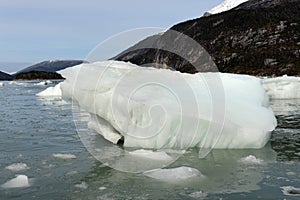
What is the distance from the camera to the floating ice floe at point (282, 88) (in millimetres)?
20953

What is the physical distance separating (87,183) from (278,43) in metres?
74.7

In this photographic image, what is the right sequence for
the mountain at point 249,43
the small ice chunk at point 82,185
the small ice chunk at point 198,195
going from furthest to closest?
1. the mountain at point 249,43
2. the small ice chunk at point 82,185
3. the small ice chunk at point 198,195

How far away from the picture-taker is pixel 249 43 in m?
79.8

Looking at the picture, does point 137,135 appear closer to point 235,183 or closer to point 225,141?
point 225,141

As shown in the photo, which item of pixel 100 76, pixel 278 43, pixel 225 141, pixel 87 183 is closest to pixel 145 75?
pixel 100 76

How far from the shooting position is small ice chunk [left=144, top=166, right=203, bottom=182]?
5031 mm

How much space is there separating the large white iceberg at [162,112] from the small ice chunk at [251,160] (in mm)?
857

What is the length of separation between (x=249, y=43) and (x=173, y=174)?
258ft

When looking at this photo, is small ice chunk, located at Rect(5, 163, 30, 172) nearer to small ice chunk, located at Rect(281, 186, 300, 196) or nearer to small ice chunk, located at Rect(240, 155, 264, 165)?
small ice chunk, located at Rect(240, 155, 264, 165)

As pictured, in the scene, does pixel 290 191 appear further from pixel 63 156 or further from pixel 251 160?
pixel 63 156

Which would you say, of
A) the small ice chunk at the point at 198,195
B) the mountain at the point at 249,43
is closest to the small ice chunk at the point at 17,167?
the small ice chunk at the point at 198,195

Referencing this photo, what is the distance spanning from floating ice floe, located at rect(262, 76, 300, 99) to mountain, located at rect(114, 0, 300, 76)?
128ft

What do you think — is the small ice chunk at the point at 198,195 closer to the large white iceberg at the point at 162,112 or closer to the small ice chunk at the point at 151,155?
the small ice chunk at the point at 151,155

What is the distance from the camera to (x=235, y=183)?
15.9ft
